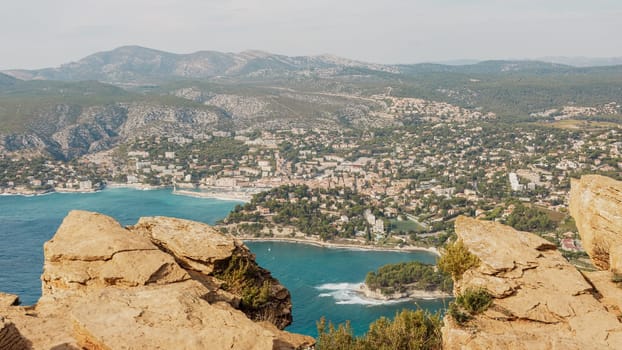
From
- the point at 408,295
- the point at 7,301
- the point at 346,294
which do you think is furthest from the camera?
the point at 346,294

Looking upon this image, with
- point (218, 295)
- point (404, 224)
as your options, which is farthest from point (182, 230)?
point (404, 224)

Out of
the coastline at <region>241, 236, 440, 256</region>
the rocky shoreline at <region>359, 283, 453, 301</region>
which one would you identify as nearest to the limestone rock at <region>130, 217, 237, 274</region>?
the rocky shoreline at <region>359, 283, 453, 301</region>

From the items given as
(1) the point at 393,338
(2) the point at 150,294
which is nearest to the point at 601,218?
(1) the point at 393,338

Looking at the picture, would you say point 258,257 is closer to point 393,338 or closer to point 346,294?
point 346,294

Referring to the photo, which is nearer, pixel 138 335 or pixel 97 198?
pixel 138 335

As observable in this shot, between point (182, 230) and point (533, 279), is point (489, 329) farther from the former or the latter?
point (182, 230)

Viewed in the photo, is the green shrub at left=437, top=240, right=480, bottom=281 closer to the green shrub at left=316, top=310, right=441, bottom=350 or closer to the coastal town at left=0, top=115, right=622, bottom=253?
the green shrub at left=316, top=310, right=441, bottom=350
